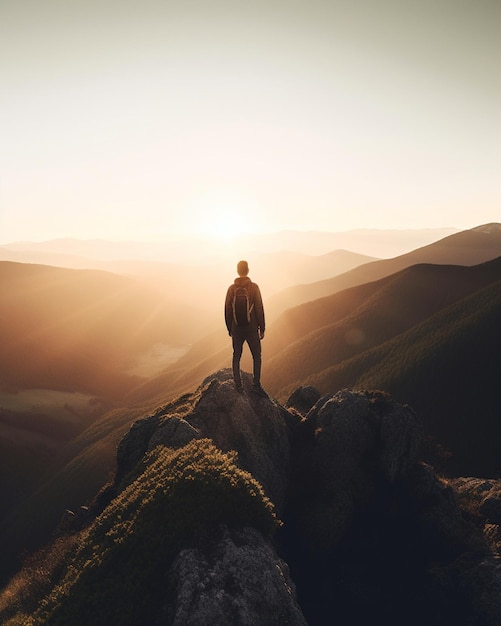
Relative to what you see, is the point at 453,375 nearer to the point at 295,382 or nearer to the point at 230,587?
the point at 295,382

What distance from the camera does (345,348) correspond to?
7269 cm

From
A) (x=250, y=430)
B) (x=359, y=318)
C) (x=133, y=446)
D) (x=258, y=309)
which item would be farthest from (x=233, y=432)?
(x=359, y=318)

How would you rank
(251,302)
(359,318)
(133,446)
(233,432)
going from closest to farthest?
1. (233,432)
2. (251,302)
3. (133,446)
4. (359,318)

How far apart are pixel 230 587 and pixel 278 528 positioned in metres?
6.18

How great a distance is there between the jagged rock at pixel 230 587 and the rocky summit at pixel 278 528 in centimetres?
2

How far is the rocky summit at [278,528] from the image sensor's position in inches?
305

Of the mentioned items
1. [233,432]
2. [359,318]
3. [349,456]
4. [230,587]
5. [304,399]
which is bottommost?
[349,456]

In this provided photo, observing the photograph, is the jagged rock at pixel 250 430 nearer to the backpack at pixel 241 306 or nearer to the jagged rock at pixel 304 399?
the backpack at pixel 241 306

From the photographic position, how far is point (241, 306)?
14367 mm

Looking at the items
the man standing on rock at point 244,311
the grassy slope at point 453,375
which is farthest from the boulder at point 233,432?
the grassy slope at point 453,375

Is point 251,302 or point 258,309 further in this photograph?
point 258,309

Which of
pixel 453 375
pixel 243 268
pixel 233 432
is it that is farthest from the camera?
pixel 453 375

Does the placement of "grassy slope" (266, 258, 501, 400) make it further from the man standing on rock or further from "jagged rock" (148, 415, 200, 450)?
"jagged rock" (148, 415, 200, 450)

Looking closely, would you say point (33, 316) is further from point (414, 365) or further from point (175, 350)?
point (414, 365)
